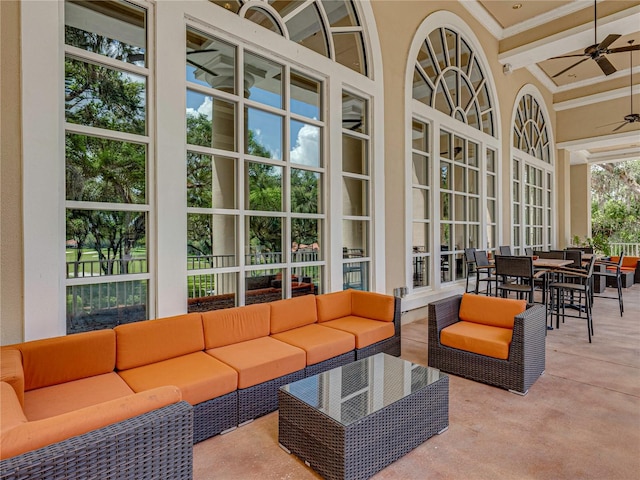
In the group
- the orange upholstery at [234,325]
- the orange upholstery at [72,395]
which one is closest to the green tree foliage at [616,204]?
the orange upholstery at [234,325]

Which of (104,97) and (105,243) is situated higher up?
(104,97)

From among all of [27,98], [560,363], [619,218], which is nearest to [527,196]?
[560,363]

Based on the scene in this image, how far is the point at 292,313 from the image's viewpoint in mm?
3264

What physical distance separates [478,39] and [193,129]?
243 inches

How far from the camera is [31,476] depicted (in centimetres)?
106

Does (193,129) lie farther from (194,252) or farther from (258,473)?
(258,473)

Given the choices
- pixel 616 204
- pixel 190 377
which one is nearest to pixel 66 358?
pixel 190 377

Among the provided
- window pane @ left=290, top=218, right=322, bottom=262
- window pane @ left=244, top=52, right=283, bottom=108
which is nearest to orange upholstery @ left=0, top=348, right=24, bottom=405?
window pane @ left=290, top=218, right=322, bottom=262

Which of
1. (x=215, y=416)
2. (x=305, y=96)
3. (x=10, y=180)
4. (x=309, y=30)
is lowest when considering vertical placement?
(x=215, y=416)

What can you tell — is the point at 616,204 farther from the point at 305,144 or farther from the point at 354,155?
the point at 305,144

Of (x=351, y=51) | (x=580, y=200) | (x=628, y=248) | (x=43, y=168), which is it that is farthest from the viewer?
(x=580, y=200)

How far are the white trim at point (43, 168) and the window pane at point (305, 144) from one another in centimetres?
208

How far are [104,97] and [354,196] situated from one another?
282cm

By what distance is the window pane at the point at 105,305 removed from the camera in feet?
8.02
